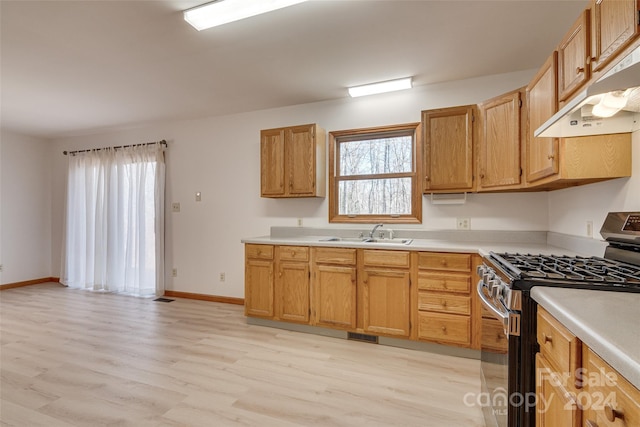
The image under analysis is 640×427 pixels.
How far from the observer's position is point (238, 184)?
4043 millimetres

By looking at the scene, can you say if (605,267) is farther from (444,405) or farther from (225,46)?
(225,46)

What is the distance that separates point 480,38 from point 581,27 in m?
0.81

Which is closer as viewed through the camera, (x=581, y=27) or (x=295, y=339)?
(x=581, y=27)

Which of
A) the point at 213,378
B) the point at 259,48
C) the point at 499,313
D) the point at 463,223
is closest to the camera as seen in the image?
the point at 499,313

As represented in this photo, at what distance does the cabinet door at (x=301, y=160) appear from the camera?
3.29m

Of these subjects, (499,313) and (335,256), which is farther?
(335,256)

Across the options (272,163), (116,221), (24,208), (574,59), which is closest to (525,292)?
(574,59)

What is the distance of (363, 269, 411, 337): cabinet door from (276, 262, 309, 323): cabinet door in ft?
2.03

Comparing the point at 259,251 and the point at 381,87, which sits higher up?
the point at 381,87

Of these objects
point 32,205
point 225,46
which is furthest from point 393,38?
point 32,205

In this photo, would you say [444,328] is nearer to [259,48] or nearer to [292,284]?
[292,284]

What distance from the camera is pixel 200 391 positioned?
2.00 metres

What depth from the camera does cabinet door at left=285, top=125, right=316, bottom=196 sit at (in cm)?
329

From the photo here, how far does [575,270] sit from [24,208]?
7.33m
